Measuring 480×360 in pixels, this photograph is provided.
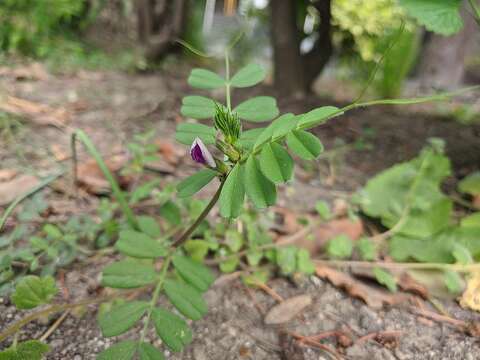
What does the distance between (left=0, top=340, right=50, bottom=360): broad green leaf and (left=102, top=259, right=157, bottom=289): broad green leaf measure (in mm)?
147

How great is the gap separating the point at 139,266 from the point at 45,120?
1115 mm

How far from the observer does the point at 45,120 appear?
1.68 m

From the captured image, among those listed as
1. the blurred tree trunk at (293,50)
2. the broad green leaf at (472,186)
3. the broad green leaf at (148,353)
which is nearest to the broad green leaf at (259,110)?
the broad green leaf at (148,353)

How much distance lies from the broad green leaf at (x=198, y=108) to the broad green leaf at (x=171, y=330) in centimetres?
39

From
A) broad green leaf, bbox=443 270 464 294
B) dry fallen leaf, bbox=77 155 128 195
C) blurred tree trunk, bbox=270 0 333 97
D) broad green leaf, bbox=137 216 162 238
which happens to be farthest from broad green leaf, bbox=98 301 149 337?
blurred tree trunk, bbox=270 0 333 97

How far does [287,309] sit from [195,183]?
443 mm

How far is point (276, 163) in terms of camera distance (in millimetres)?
662

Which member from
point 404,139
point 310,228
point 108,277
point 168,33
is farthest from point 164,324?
point 168,33

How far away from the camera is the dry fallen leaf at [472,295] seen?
1.03 m

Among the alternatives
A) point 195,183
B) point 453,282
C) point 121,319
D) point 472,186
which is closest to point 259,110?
point 195,183

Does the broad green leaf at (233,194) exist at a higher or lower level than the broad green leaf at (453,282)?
higher

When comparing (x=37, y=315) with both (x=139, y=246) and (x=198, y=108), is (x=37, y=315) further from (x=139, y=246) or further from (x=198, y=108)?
(x=198, y=108)

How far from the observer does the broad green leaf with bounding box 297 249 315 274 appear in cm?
104

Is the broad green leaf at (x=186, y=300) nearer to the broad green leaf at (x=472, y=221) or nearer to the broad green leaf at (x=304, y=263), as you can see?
the broad green leaf at (x=304, y=263)
